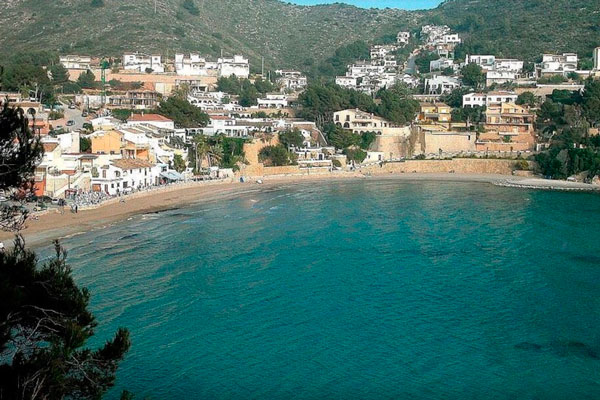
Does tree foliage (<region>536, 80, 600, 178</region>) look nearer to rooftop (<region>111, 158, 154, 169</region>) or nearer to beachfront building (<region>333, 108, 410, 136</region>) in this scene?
beachfront building (<region>333, 108, 410, 136</region>)

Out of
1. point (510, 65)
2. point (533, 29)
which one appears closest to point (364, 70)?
point (510, 65)

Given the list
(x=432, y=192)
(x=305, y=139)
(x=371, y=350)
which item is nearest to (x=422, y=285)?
(x=371, y=350)

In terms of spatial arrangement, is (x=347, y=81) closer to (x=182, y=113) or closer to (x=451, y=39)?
(x=451, y=39)

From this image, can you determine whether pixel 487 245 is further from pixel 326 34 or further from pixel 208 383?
pixel 326 34

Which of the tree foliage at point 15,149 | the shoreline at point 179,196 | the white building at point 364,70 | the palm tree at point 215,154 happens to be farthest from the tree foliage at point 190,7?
the tree foliage at point 15,149

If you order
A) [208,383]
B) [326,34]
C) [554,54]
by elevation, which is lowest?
[208,383]

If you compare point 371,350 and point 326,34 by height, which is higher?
point 326,34

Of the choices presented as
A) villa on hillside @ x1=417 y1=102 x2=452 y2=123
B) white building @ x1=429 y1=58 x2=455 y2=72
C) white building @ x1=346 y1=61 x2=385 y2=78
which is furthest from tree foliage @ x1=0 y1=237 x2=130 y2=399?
white building @ x1=346 y1=61 x2=385 y2=78
